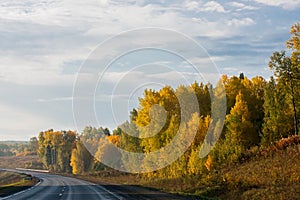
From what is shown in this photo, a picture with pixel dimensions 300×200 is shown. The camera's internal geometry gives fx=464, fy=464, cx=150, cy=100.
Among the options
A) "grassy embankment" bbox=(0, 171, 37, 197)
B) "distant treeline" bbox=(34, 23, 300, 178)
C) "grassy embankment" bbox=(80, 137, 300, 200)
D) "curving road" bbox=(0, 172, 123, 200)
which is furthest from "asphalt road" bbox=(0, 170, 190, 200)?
"distant treeline" bbox=(34, 23, 300, 178)

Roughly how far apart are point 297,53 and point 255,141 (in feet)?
46.8

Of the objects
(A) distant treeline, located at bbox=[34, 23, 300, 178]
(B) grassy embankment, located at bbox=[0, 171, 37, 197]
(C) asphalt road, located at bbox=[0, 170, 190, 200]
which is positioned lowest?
(C) asphalt road, located at bbox=[0, 170, 190, 200]

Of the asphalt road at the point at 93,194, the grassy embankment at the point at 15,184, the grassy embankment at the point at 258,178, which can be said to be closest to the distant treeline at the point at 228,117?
the grassy embankment at the point at 258,178

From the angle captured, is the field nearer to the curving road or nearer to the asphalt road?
the asphalt road

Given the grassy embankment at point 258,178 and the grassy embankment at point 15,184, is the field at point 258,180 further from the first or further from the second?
the grassy embankment at point 15,184

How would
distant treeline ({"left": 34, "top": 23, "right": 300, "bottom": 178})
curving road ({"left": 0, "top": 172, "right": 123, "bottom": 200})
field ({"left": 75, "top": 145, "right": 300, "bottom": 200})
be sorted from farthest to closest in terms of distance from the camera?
distant treeline ({"left": 34, "top": 23, "right": 300, "bottom": 178}) → curving road ({"left": 0, "top": 172, "right": 123, "bottom": 200}) → field ({"left": 75, "top": 145, "right": 300, "bottom": 200})

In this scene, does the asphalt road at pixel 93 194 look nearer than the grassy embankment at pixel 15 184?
Yes

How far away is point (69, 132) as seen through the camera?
616 feet

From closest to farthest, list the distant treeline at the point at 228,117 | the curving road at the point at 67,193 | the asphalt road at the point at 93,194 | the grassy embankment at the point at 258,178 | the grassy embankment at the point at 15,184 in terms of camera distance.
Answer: the grassy embankment at the point at 258,178 < the asphalt road at the point at 93,194 < the curving road at the point at 67,193 < the grassy embankment at the point at 15,184 < the distant treeline at the point at 228,117

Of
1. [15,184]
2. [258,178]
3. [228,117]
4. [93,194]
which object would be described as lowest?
[93,194]

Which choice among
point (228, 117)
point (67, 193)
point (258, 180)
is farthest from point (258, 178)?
point (228, 117)

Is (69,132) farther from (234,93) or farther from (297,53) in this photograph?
(297,53)

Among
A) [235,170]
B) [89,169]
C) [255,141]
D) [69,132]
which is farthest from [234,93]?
[69,132]

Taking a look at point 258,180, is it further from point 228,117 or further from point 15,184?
point 15,184
